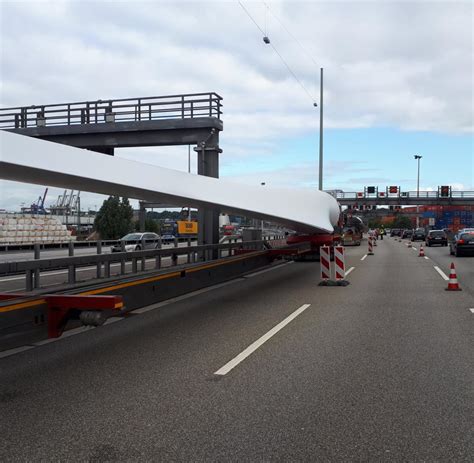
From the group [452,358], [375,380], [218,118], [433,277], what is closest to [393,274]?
[433,277]

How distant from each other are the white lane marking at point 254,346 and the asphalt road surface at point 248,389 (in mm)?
18

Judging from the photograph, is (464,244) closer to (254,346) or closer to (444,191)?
(254,346)

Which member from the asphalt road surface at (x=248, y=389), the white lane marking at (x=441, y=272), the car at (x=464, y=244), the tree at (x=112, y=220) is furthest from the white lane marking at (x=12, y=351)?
the tree at (x=112, y=220)

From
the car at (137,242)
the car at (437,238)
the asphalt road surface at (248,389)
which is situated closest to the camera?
the asphalt road surface at (248,389)

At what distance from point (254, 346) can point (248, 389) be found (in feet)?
6.24

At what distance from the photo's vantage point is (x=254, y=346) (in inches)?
283

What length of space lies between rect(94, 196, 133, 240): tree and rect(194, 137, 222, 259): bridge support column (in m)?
34.8

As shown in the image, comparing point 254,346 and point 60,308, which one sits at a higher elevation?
point 60,308

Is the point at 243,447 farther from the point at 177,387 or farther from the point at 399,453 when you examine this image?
the point at 177,387

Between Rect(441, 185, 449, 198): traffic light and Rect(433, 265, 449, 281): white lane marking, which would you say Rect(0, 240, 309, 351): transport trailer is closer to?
Rect(433, 265, 449, 281): white lane marking

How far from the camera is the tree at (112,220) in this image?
180 ft

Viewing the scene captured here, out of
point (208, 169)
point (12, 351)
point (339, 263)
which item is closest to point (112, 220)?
point (208, 169)

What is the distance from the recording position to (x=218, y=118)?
21344mm

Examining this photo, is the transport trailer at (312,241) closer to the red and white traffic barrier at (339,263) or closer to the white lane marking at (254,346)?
the red and white traffic barrier at (339,263)
